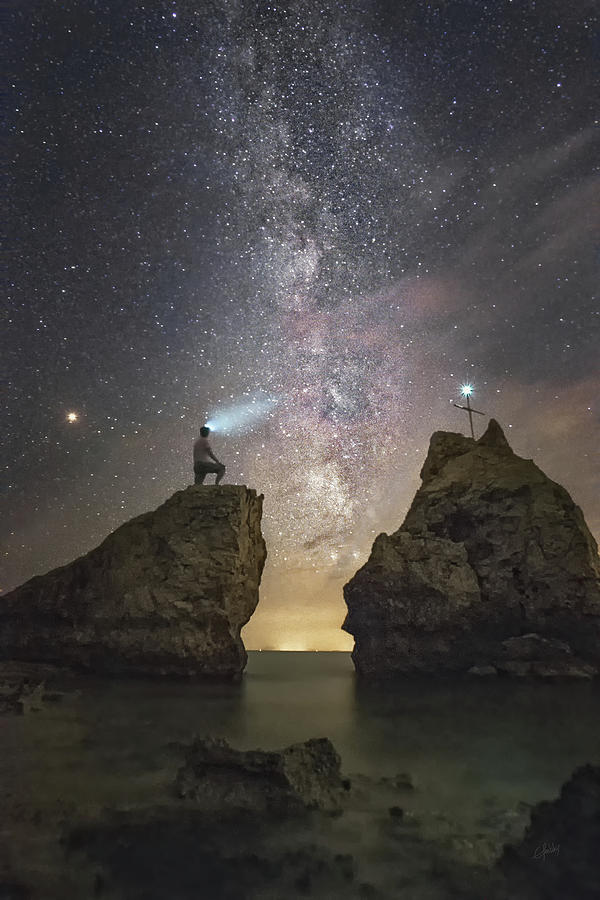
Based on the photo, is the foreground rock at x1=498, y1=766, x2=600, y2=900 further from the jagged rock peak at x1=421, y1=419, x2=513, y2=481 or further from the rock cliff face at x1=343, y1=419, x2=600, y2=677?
the jagged rock peak at x1=421, y1=419, x2=513, y2=481

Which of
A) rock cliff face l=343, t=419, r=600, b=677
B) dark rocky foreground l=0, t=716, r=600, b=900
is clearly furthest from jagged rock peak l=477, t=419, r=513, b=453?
dark rocky foreground l=0, t=716, r=600, b=900

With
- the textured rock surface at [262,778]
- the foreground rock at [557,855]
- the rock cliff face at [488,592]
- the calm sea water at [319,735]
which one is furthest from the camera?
the rock cliff face at [488,592]

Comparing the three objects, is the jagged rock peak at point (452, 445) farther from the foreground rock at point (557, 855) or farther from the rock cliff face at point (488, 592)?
the foreground rock at point (557, 855)

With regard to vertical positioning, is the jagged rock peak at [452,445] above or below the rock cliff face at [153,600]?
above

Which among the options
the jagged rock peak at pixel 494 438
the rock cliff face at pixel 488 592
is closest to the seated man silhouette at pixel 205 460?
the rock cliff face at pixel 488 592

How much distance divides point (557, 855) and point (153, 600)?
813 inches

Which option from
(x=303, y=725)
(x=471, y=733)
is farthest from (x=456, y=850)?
(x=303, y=725)

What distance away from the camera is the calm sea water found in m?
6.34

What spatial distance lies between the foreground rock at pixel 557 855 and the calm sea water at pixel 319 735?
22.4 inches

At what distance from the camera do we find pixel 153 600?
73.6 ft

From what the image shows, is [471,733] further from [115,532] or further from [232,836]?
[115,532]

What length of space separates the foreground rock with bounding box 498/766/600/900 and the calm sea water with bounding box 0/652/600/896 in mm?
568

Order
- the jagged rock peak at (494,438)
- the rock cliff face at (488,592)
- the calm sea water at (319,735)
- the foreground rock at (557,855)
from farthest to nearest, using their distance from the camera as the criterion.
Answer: the jagged rock peak at (494,438) < the rock cliff face at (488,592) < the calm sea water at (319,735) < the foreground rock at (557,855)

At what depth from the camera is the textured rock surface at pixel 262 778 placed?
6.05 m
